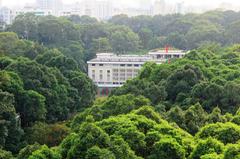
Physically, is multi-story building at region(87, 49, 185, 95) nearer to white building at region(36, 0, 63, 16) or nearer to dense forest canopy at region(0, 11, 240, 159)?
dense forest canopy at region(0, 11, 240, 159)

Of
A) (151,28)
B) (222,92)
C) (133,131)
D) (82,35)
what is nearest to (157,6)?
(151,28)

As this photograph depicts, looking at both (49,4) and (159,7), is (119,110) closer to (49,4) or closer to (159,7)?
(159,7)

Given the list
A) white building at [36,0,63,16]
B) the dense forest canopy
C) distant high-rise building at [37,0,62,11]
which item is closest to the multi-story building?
the dense forest canopy

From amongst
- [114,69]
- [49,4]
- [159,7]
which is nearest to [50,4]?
[49,4]

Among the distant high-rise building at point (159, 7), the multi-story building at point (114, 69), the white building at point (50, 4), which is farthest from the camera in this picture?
the white building at point (50, 4)

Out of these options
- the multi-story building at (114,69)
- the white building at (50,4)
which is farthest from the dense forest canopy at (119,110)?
the white building at (50,4)

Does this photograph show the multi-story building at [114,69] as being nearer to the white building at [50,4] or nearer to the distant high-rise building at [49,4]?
the white building at [50,4]

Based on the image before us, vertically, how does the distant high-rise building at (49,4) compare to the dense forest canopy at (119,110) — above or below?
above

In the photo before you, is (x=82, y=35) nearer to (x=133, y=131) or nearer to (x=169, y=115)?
(x=169, y=115)
